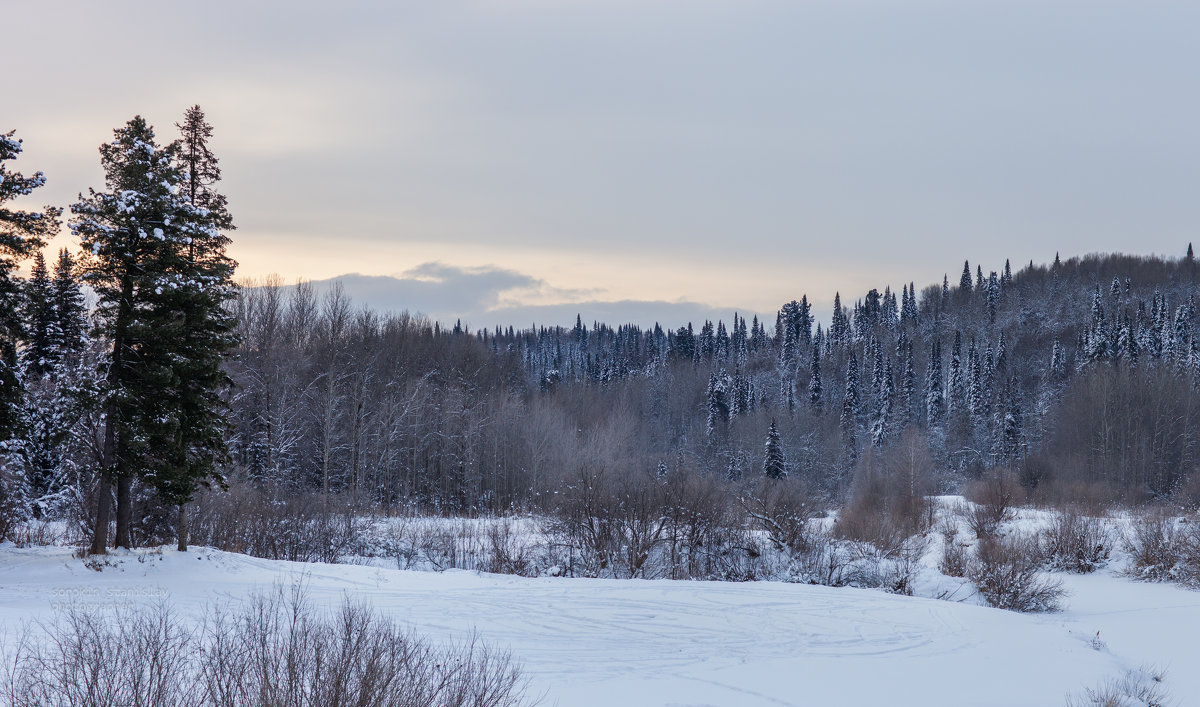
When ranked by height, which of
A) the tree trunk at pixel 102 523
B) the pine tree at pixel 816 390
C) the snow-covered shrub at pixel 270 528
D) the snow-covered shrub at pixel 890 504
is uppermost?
the pine tree at pixel 816 390

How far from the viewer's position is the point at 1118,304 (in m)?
128

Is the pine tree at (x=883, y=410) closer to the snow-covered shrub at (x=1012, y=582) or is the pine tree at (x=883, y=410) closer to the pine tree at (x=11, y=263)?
the snow-covered shrub at (x=1012, y=582)

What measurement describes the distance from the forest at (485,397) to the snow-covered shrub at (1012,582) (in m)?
7.88

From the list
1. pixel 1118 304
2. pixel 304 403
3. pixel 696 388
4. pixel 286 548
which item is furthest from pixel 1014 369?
pixel 286 548

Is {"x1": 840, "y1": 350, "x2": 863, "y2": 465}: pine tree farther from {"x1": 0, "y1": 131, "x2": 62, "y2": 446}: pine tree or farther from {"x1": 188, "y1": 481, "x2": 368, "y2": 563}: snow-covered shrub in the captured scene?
{"x1": 0, "y1": 131, "x2": 62, "y2": 446}: pine tree

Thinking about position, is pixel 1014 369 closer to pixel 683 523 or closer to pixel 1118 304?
pixel 1118 304

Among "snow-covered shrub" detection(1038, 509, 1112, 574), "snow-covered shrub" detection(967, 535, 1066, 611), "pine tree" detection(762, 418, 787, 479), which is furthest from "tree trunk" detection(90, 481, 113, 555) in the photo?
"pine tree" detection(762, 418, 787, 479)

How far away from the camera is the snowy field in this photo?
46.7ft

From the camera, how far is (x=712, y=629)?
18344mm

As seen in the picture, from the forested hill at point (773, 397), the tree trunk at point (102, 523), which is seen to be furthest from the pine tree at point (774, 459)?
the tree trunk at point (102, 523)

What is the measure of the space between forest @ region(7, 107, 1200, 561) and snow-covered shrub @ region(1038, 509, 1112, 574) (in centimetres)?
985

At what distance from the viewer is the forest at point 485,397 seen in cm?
2170

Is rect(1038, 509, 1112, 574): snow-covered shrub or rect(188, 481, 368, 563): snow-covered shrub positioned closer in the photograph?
rect(188, 481, 368, 563): snow-covered shrub

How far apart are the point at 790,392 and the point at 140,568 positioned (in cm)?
11099
